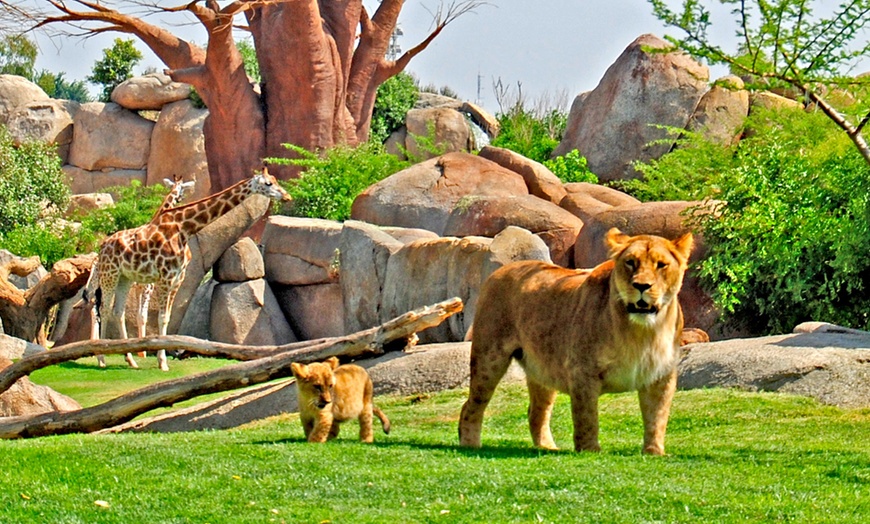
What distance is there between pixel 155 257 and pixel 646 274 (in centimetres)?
1338

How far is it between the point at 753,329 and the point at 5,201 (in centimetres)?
2099

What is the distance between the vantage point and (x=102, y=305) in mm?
20766

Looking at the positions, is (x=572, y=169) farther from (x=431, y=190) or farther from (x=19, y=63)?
(x=19, y=63)

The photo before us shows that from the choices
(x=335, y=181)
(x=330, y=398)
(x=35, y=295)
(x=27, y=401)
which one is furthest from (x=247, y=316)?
(x=330, y=398)

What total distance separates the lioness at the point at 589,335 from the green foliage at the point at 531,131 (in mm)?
21992

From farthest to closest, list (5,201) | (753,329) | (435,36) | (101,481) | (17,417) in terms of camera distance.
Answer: (435,36)
(5,201)
(753,329)
(17,417)
(101,481)

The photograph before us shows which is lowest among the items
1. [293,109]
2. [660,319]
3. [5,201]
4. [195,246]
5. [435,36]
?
[660,319]

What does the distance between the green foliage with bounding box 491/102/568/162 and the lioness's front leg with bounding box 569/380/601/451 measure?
2292 centimetres

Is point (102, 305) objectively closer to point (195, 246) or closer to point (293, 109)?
point (195, 246)

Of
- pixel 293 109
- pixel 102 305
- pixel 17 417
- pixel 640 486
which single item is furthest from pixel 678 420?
pixel 293 109

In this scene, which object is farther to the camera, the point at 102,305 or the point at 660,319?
the point at 102,305

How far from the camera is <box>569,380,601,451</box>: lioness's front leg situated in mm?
8477

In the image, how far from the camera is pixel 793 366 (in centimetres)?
1266

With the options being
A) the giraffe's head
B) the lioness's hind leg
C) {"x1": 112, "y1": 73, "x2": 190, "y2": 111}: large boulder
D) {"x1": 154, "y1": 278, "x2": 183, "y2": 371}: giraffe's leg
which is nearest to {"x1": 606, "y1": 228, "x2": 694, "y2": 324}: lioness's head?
the lioness's hind leg
